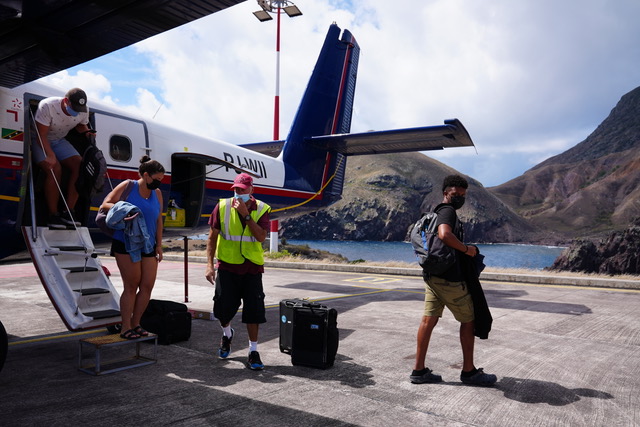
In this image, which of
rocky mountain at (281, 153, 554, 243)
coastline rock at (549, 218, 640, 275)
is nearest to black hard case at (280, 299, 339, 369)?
coastline rock at (549, 218, 640, 275)

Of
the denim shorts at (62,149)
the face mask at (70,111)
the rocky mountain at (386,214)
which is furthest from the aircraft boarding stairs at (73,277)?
the rocky mountain at (386,214)

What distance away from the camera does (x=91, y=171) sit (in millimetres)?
5785

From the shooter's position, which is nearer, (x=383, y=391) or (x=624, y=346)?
(x=383, y=391)

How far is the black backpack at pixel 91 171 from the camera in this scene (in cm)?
575

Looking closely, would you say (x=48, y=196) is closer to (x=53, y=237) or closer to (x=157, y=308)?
(x=53, y=237)

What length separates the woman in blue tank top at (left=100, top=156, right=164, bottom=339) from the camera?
459 cm

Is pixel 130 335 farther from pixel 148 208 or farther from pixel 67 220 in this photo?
pixel 67 220

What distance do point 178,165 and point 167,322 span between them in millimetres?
4230

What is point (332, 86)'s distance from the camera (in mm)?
13641

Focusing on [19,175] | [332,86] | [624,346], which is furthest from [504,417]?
[332,86]

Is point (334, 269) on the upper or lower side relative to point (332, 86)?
lower

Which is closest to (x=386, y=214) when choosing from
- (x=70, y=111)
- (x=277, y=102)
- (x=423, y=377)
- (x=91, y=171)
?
(x=277, y=102)

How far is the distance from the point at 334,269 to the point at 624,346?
10.7m

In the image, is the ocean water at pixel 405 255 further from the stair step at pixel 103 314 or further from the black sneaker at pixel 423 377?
the stair step at pixel 103 314
